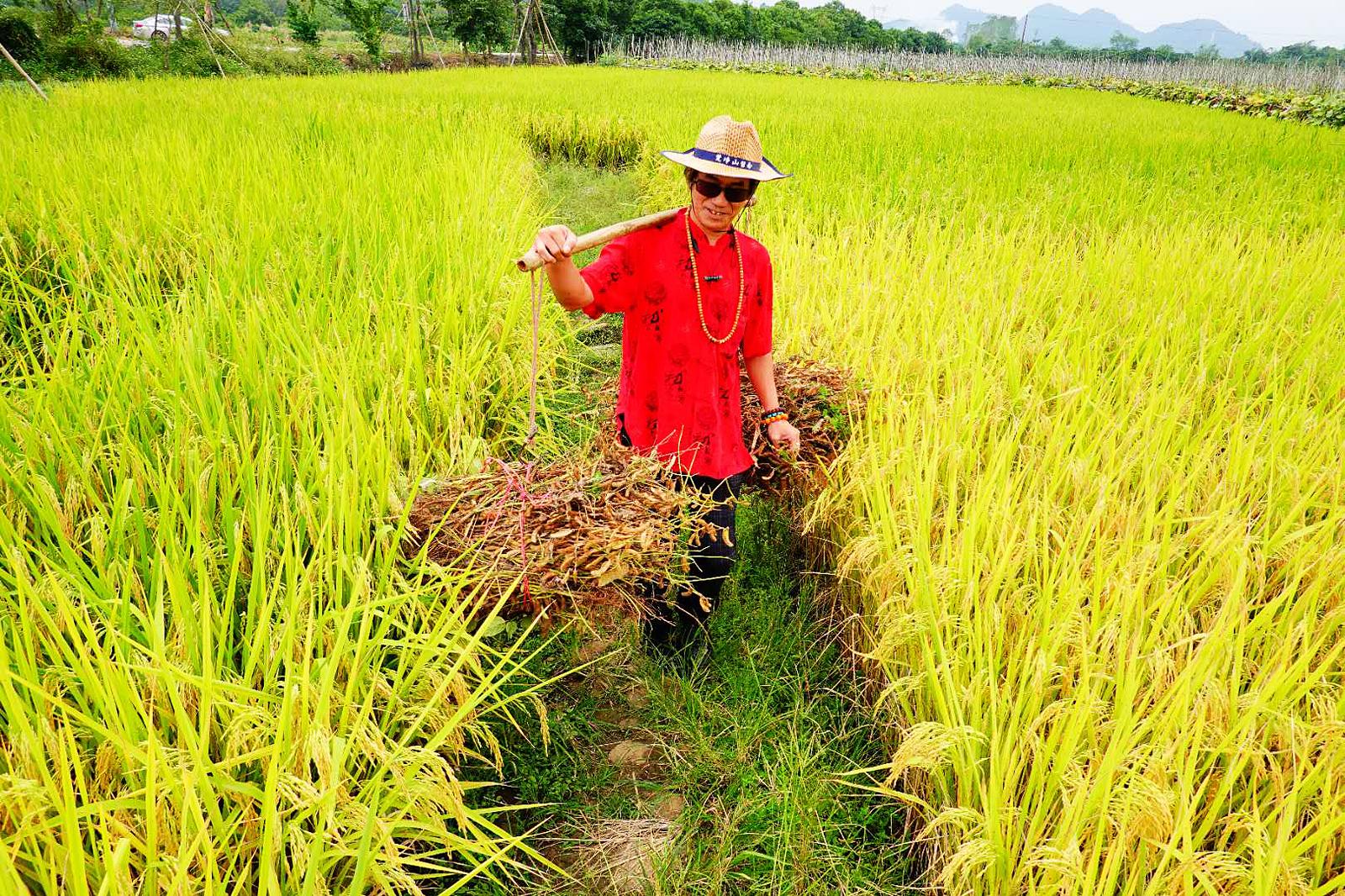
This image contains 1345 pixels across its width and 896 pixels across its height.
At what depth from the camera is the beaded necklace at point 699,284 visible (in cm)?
162

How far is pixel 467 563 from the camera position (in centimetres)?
127

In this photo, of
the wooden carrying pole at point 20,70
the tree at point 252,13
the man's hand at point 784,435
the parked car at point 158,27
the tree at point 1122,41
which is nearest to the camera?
the man's hand at point 784,435

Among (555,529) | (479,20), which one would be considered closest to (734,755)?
(555,529)

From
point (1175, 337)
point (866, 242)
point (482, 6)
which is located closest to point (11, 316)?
point (866, 242)

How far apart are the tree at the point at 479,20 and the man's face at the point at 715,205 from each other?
22.9 metres

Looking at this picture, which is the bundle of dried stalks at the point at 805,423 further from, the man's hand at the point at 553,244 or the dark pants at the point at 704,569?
the man's hand at the point at 553,244

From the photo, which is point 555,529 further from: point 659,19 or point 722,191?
point 659,19

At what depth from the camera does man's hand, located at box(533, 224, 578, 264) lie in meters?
1.33

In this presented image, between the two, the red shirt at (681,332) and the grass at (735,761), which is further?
the red shirt at (681,332)

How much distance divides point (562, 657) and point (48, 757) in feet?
3.23

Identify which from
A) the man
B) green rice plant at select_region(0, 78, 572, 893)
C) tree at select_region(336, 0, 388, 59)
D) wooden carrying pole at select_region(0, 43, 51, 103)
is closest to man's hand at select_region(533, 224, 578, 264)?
the man

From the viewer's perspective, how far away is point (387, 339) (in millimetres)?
1954

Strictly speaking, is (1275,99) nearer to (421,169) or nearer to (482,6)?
(421,169)

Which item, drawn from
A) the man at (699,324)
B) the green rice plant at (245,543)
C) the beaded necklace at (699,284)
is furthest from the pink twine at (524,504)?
the beaded necklace at (699,284)
